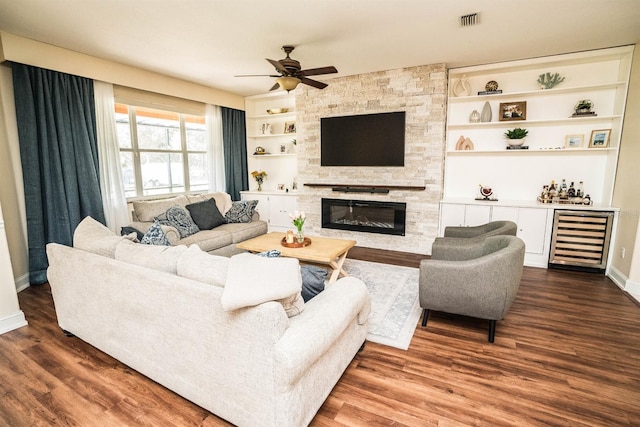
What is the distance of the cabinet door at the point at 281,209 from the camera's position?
19.2 feet

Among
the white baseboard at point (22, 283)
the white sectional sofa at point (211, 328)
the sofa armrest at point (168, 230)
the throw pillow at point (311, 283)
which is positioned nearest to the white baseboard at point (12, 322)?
the white sectional sofa at point (211, 328)

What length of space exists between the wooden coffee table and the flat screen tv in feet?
6.08

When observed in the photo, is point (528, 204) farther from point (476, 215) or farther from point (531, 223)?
point (476, 215)

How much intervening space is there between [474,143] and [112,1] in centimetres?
455

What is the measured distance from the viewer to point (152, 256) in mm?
1919

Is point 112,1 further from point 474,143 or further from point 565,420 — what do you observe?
point 474,143

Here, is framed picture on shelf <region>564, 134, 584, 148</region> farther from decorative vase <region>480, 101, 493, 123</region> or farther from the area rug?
the area rug

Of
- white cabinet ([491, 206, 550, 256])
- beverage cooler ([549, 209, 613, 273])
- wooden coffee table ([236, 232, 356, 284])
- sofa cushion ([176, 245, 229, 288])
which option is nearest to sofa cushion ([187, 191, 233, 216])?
wooden coffee table ([236, 232, 356, 284])

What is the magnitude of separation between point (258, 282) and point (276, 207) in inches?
183

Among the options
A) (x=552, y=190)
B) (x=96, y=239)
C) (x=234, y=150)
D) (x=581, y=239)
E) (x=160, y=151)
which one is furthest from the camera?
(x=234, y=150)

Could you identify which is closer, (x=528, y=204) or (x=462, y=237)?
(x=462, y=237)

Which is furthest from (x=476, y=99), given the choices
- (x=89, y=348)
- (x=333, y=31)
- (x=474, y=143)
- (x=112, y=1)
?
(x=89, y=348)

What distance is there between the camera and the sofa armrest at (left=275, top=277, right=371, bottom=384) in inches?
53.2

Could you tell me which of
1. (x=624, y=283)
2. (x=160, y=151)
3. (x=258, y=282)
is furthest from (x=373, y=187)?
(x=258, y=282)
